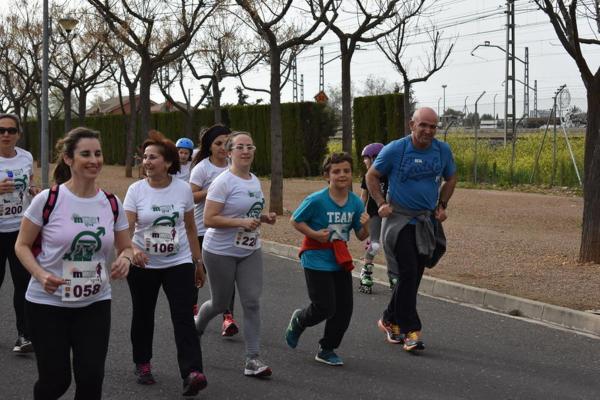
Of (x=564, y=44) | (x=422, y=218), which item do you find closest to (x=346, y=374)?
(x=422, y=218)

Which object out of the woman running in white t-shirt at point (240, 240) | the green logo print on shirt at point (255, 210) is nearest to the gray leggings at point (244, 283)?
the woman running in white t-shirt at point (240, 240)

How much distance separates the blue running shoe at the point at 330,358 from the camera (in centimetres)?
691

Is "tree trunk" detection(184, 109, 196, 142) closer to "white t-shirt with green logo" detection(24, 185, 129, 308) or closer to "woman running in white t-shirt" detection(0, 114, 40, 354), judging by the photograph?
"woman running in white t-shirt" detection(0, 114, 40, 354)

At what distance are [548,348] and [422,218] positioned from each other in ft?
5.03

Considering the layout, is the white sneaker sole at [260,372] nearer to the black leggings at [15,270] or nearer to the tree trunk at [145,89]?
the black leggings at [15,270]

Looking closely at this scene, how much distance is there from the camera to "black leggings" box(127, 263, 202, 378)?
591cm

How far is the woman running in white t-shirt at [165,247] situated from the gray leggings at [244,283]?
1.13 ft

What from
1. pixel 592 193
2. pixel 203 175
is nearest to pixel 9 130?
pixel 203 175

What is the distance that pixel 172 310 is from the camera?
5988mm

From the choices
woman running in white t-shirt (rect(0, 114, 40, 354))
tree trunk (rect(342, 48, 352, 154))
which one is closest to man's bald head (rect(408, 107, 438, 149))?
woman running in white t-shirt (rect(0, 114, 40, 354))

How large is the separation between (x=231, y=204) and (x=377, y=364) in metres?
1.64

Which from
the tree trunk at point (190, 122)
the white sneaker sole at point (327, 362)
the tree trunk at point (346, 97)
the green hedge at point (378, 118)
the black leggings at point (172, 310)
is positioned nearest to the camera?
the black leggings at point (172, 310)

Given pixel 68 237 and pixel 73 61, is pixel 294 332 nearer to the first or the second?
pixel 68 237

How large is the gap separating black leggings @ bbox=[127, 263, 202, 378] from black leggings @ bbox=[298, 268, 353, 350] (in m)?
0.99
